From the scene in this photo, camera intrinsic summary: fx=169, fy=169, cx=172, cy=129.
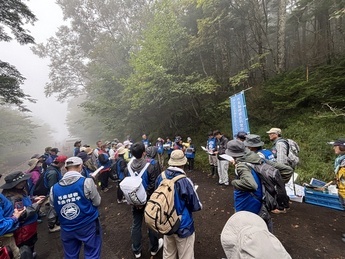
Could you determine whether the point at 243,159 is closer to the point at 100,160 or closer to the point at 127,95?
the point at 100,160

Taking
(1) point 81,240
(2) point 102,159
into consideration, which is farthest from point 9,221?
(2) point 102,159

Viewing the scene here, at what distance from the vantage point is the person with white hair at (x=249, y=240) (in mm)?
897

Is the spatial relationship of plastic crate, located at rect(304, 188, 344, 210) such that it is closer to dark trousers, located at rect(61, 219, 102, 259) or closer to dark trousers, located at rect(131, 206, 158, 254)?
dark trousers, located at rect(131, 206, 158, 254)

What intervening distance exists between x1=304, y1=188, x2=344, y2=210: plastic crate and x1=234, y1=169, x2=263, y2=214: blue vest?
3160 mm

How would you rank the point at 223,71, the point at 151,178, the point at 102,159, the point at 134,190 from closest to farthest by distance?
the point at 134,190 → the point at 151,178 → the point at 102,159 → the point at 223,71

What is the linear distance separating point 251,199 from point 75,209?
2.52 m

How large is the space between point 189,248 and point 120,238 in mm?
2315

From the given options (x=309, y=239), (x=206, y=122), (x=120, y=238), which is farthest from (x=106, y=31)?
(x=309, y=239)

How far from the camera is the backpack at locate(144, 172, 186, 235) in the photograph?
2.04m

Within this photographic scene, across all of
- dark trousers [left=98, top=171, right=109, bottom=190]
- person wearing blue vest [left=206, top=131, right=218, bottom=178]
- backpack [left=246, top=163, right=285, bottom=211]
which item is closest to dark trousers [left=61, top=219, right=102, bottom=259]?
backpack [left=246, top=163, right=285, bottom=211]

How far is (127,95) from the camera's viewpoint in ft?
37.8

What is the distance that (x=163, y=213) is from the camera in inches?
80.8

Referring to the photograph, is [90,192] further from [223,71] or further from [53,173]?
[223,71]

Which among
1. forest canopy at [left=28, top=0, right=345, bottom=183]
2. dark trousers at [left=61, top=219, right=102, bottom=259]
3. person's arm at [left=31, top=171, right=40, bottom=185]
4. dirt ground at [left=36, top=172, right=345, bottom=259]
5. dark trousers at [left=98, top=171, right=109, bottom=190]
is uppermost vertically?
forest canopy at [left=28, top=0, right=345, bottom=183]
